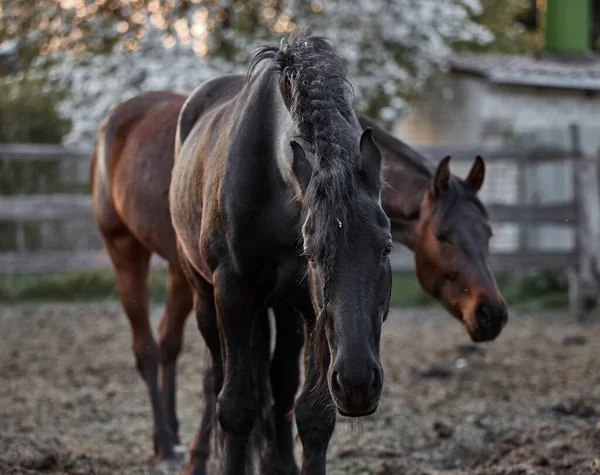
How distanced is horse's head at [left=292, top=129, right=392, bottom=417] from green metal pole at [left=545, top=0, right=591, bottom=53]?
13567 mm

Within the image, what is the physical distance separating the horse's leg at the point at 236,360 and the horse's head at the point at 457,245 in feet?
5.27

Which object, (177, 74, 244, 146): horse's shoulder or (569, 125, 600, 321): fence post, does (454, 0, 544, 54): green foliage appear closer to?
(569, 125, 600, 321): fence post

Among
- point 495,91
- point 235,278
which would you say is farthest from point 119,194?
point 495,91

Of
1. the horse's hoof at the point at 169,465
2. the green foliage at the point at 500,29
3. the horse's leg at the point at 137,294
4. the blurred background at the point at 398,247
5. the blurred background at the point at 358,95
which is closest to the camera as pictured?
the horse's hoof at the point at 169,465

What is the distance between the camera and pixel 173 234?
4516mm

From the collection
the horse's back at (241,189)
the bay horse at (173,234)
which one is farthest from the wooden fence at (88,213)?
the horse's back at (241,189)

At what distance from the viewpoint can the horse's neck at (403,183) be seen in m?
4.87

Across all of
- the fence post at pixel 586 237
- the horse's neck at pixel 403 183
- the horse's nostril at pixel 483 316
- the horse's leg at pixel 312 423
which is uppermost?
the horse's neck at pixel 403 183

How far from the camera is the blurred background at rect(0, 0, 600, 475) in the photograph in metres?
4.84

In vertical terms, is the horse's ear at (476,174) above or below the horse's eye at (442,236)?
above

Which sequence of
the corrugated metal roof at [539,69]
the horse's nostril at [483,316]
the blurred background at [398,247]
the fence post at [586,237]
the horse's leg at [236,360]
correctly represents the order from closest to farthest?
the horse's leg at [236,360] → the horse's nostril at [483,316] → the blurred background at [398,247] → the fence post at [586,237] → the corrugated metal roof at [539,69]

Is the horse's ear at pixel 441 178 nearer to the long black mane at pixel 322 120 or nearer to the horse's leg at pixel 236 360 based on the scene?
the long black mane at pixel 322 120

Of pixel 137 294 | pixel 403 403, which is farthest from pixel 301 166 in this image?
pixel 403 403

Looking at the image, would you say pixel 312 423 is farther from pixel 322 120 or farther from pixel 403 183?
pixel 403 183
